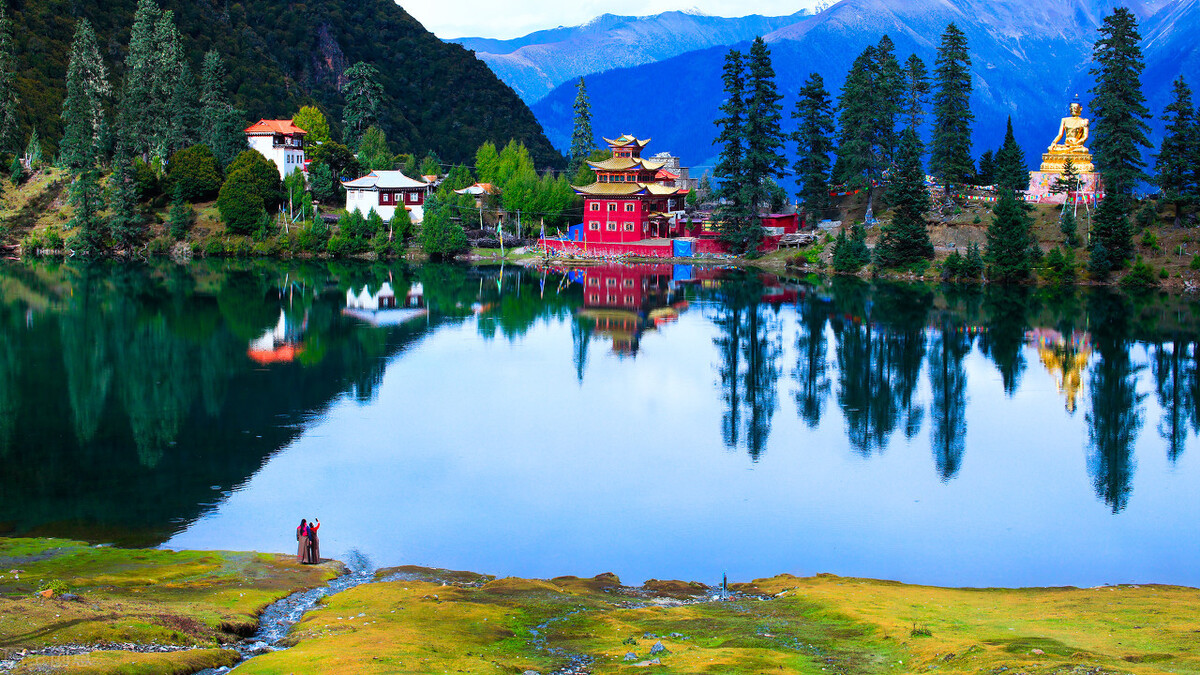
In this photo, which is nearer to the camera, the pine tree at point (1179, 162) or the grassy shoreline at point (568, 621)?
the grassy shoreline at point (568, 621)

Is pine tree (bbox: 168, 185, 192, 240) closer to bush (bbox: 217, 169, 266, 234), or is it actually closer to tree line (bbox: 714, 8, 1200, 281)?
bush (bbox: 217, 169, 266, 234)

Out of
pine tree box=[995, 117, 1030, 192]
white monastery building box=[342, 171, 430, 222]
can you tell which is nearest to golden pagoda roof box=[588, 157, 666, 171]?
white monastery building box=[342, 171, 430, 222]

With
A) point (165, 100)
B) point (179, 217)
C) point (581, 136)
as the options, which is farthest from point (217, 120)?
point (581, 136)

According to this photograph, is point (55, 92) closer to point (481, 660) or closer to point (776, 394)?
point (776, 394)

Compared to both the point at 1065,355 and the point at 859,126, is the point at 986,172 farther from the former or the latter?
the point at 1065,355

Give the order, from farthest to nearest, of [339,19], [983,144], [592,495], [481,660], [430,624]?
1. [983,144]
2. [339,19]
3. [592,495]
4. [430,624]
5. [481,660]

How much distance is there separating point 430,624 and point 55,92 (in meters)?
105

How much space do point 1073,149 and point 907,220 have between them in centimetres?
1196

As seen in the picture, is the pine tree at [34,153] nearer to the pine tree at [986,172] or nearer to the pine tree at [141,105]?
the pine tree at [141,105]

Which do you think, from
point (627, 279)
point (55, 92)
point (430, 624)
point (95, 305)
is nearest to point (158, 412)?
point (430, 624)

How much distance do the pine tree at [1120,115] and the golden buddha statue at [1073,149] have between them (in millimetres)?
2130

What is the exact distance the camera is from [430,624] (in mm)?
17375

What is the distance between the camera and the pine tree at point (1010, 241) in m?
66.8

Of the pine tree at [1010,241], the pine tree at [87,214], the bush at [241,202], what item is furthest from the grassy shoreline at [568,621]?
the bush at [241,202]
